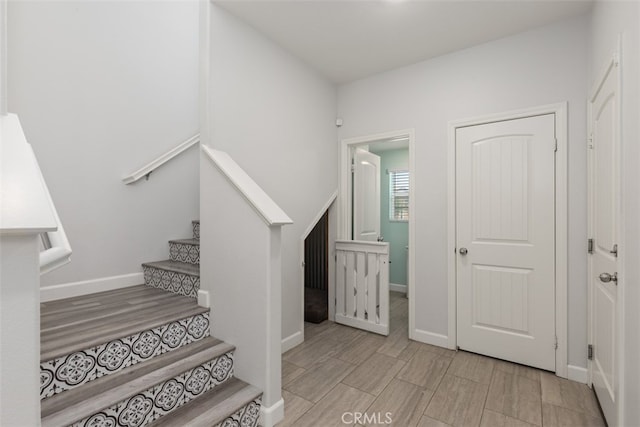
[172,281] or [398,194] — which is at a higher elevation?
[398,194]

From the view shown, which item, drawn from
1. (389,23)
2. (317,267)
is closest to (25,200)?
(389,23)

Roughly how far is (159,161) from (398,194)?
3.62 m

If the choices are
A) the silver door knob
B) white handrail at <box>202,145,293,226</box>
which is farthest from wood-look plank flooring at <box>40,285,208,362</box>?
the silver door knob

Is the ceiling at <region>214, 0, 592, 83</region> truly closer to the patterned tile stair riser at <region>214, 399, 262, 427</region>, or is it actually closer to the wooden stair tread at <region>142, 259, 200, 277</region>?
the wooden stair tread at <region>142, 259, 200, 277</region>

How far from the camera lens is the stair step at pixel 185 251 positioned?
8.48 ft

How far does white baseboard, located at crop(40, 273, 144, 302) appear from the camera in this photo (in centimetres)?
214

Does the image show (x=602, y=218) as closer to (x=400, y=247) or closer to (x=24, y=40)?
(x=400, y=247)

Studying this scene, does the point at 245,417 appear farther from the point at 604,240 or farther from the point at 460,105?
the point at 460,105

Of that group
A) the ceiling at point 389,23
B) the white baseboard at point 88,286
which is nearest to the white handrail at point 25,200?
the white baseboard at point 88,286

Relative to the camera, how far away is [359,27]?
238cm

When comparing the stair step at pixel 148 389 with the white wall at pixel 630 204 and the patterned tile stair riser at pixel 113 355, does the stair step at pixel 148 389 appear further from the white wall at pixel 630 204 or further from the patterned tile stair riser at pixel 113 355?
the white wall at pixel 630 204

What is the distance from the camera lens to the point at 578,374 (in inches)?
85.5

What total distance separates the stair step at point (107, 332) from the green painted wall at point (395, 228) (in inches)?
138

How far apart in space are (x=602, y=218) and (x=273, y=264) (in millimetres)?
2056
